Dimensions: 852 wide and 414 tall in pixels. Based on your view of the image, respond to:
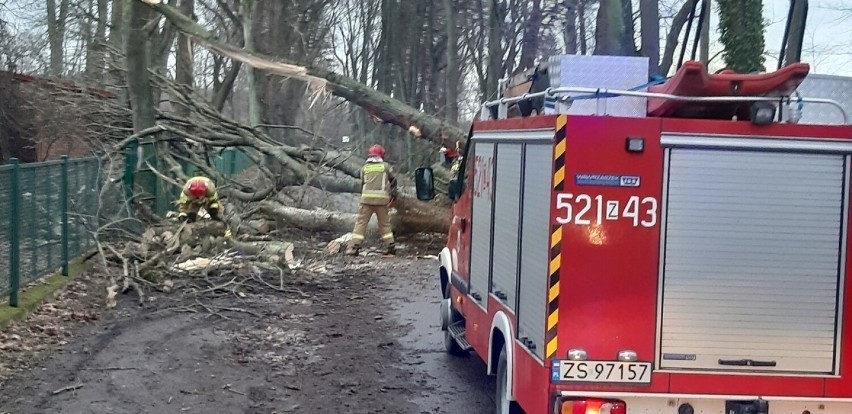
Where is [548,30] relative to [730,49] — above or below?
above

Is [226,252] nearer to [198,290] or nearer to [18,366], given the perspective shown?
[198,290]

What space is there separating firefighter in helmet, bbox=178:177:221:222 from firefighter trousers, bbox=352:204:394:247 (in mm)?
2664

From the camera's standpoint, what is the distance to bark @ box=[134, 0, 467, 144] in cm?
1532

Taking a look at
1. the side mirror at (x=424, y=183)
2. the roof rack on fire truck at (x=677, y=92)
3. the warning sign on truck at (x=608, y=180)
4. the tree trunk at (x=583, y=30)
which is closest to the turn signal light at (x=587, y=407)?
the warning sign on truck at (x=608, y=180)

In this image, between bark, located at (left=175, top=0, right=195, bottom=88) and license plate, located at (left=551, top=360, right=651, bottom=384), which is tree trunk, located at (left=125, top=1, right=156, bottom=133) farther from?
license plate, located at (left=551, top=360, right=651, bottom=384)

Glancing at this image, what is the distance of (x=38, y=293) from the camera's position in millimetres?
9836

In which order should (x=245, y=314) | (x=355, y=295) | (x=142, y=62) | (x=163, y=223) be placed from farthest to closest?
(x=142, y=62), (x=163, y=223), (x=355, y=295), (x=245, y=314)

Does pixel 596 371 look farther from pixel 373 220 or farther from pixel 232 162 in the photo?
pixel 232 162

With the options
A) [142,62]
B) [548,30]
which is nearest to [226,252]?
[142,62]

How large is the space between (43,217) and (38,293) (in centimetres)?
94

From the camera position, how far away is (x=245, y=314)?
34.4 feet

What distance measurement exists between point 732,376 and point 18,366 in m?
5.54

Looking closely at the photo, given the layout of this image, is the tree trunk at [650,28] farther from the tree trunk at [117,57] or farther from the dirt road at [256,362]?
the tree trunk at [117,57]

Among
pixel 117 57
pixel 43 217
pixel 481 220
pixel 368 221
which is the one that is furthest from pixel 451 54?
pixel 481 220
